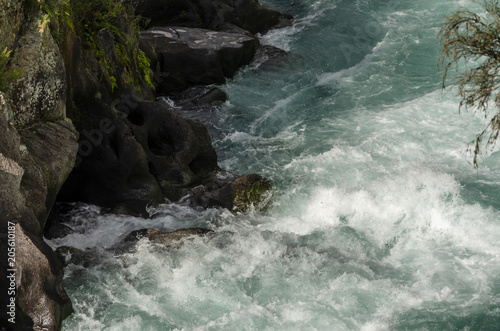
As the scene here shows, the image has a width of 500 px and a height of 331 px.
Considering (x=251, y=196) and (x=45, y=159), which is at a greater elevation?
(x=45, y=159)

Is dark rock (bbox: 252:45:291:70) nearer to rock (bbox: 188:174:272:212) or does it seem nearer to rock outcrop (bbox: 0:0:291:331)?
rock outcrop (bbox: 0:0:291:331)

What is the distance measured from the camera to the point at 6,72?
7.90 m

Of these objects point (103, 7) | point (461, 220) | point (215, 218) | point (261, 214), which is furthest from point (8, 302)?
point (461, 220)

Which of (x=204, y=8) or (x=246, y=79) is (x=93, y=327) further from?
(x=204, y=8)

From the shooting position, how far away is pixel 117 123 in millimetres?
10047

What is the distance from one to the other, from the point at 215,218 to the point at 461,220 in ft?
14.1

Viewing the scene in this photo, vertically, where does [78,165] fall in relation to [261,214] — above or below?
above

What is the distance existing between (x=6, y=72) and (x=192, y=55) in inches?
309

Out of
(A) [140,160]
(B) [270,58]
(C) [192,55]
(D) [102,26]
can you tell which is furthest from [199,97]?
(A) [140,160]

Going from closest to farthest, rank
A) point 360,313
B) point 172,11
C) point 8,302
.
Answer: point 8,302, point 360,313, point 172,11

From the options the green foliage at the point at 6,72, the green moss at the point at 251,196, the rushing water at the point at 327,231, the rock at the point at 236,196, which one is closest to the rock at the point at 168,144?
the rock at the point at 236,196

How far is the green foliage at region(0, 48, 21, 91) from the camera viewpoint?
7.74 meters

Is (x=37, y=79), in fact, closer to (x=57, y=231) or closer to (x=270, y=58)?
(x=57, y=231)

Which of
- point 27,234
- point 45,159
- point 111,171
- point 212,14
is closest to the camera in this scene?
point 27,234
